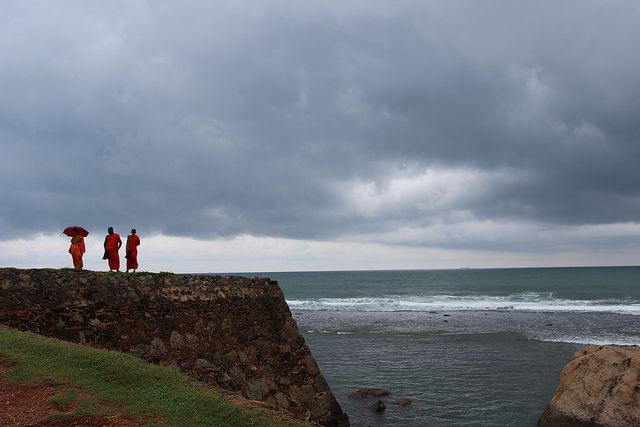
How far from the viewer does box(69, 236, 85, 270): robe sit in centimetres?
1237

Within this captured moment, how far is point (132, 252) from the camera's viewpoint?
42.5ft

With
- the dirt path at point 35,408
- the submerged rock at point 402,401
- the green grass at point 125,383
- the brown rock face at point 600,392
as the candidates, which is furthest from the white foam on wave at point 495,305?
the dirt path at point 35,408

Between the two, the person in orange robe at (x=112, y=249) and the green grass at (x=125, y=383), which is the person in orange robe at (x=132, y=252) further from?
the green grass at (x=125, y=383)

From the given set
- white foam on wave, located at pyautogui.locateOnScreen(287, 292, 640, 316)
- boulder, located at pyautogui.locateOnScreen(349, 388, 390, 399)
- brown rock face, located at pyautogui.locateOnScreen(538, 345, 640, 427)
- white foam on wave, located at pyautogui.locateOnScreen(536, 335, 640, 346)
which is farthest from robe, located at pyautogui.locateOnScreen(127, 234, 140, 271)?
white foam on wave, located at pyautogui.locateOnScreen(287, 292, 640, 316)

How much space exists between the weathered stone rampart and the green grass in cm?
85

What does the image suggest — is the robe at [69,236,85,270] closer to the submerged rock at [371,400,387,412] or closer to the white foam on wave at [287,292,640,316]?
the submerged rock at [371,400,387,412]

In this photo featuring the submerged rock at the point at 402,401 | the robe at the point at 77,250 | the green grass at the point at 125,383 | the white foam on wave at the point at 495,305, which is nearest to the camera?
the green grass at the point at 125,383

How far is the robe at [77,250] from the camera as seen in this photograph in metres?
12.4

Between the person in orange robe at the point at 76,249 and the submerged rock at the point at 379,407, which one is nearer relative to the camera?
the person in orange robe at the point at 76,249

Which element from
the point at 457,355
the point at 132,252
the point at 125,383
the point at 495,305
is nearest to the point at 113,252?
the point at 132,252

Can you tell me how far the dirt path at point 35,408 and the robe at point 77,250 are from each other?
242 inches

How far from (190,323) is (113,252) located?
4140 millimetres

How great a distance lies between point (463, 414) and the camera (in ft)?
44.6

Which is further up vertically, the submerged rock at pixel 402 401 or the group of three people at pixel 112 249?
the group of three people at pixel 112 249
